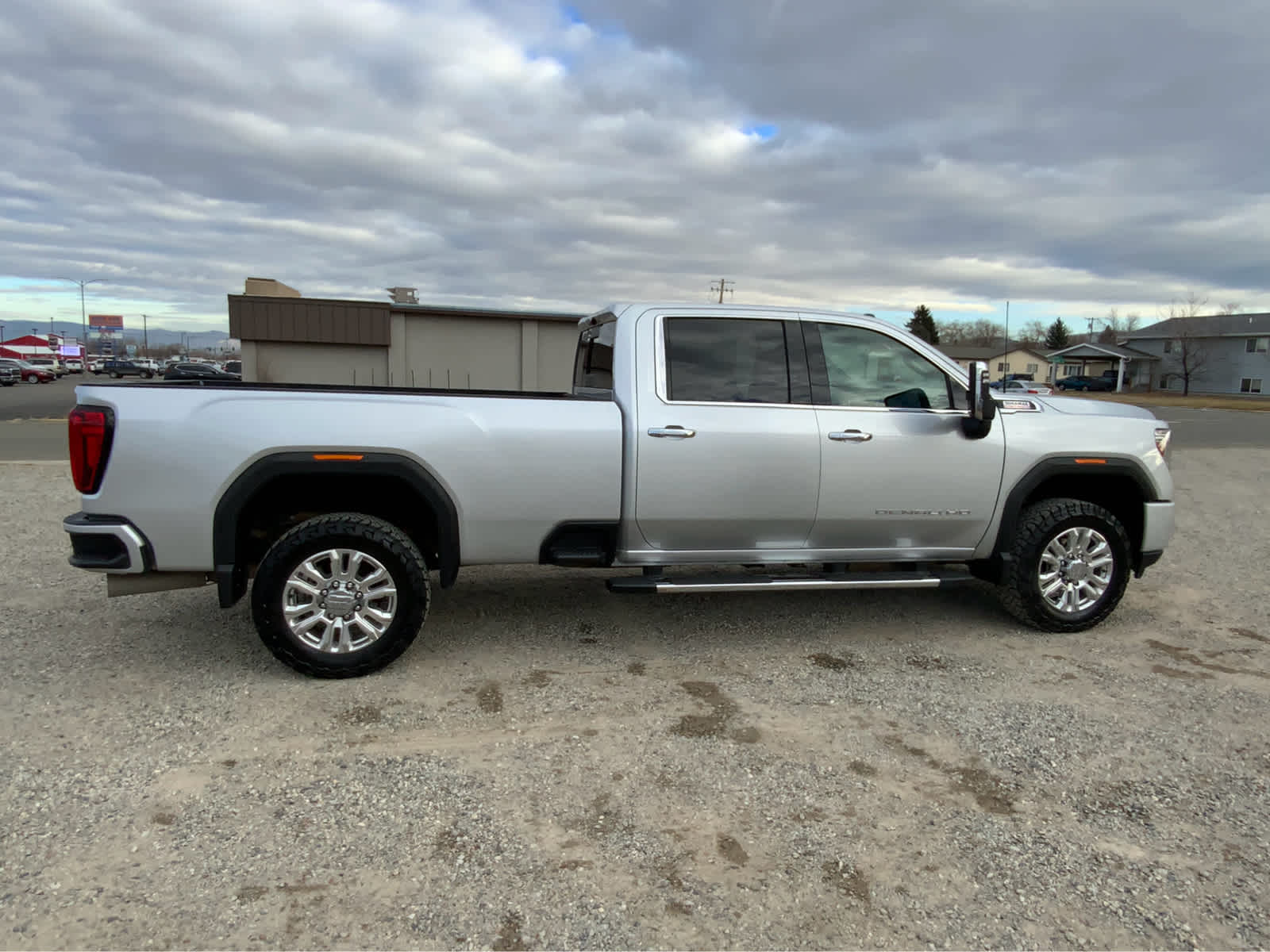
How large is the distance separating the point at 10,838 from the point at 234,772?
71 cm

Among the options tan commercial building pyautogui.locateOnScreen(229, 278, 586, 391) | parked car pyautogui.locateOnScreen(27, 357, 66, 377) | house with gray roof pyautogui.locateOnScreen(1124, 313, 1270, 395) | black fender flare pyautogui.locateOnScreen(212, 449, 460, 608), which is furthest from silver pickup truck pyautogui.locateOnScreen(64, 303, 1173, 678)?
house with gray roof pyautogui.locateOnScreen(1124, 313, 1270, 395)

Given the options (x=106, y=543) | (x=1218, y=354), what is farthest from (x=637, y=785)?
(x=1218, y=354)

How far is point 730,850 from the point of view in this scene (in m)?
2.79

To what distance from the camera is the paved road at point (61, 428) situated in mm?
14273

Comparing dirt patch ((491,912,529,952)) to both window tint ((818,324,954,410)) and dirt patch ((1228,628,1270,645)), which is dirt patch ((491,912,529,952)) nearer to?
window tint ((818,324,954,410))

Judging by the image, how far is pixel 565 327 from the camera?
67.8 ft

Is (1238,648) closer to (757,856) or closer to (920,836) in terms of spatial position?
(920,836)

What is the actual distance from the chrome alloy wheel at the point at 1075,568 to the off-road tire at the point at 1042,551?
0.02 meters

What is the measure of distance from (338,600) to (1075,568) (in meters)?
4.27

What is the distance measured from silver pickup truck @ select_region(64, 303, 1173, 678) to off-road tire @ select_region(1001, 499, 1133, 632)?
14 mm

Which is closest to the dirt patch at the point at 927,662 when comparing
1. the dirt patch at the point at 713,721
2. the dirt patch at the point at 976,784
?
the dirt patch at the point at 976,784

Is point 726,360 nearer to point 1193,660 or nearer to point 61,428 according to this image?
point 1193,660

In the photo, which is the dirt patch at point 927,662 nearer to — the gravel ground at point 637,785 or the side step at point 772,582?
the gravel ground at point 637,785

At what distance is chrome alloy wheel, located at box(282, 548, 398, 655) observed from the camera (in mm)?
4004
